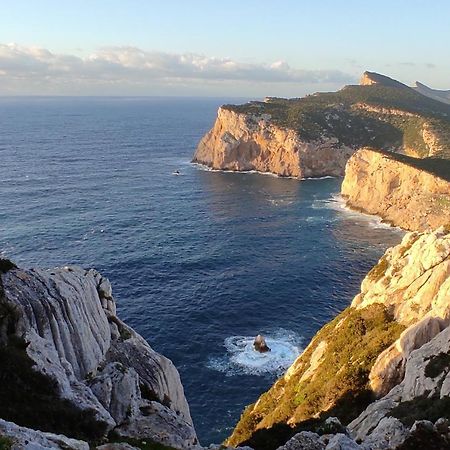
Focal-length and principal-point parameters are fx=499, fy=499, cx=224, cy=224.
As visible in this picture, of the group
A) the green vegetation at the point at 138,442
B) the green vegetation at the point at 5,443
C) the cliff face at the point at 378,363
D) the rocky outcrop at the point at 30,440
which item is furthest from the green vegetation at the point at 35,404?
the cliff face at the point at 378,363

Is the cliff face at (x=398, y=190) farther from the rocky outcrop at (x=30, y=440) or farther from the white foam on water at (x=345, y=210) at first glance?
the rocky outcrop at (x=30, y=440)

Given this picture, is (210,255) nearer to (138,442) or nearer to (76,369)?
(76,369)

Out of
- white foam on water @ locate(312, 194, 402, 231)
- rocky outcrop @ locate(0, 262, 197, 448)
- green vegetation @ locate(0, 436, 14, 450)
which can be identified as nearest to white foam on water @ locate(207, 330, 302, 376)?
rocky outcrop @ locate(0, 262, 197, 448)

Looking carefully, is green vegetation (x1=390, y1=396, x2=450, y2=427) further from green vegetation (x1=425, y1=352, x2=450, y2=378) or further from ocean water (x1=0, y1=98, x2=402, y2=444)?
ocean water (x1=0, y1=98, x2=402, y2=444)

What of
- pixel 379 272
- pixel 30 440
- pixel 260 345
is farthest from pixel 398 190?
pixel 30 440

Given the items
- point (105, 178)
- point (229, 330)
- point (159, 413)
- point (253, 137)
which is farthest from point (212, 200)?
point (159, 413)

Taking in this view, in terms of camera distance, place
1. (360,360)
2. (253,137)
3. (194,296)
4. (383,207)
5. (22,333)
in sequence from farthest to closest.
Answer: (253,137), (383,207), (194,296), (360,360), (22,333)

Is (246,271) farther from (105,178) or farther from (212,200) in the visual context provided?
(105,178)
